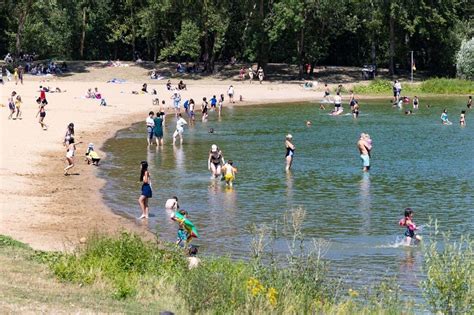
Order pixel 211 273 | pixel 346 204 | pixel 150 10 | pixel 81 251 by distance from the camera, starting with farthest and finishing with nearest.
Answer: pixel 150 10 < pixel 346 204 < pixel 81 251 < pixel 211 273

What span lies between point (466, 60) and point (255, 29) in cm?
1737

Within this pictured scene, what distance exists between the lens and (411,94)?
234 ft

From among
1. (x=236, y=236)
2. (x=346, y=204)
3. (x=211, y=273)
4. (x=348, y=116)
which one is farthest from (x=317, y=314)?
(x=348, y=116)

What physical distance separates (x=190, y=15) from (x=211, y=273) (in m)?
64.8

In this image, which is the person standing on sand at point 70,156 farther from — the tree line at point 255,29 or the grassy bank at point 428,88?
the grassy bank at point 428,88

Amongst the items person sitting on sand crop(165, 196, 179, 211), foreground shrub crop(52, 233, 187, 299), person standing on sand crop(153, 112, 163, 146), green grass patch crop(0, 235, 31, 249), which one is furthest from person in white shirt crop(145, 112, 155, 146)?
foreground shrub crop(52, 233, 187, 299)

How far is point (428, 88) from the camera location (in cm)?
7238

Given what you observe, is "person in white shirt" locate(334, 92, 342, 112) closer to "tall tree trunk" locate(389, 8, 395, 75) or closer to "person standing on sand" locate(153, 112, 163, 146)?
"tall tree trunk" locate(389, 8, 395, 75)

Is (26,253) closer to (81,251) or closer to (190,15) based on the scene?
(81,251)

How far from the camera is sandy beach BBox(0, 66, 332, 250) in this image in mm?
22828

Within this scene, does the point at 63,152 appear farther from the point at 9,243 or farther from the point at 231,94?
the point at 231,94

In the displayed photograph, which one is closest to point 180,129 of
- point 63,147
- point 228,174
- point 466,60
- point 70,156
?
point 63,147

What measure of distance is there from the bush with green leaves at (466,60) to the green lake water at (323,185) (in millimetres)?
22553

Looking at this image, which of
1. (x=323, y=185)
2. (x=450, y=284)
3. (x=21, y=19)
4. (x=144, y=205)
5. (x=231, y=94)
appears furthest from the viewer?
(x=21, y=19)
